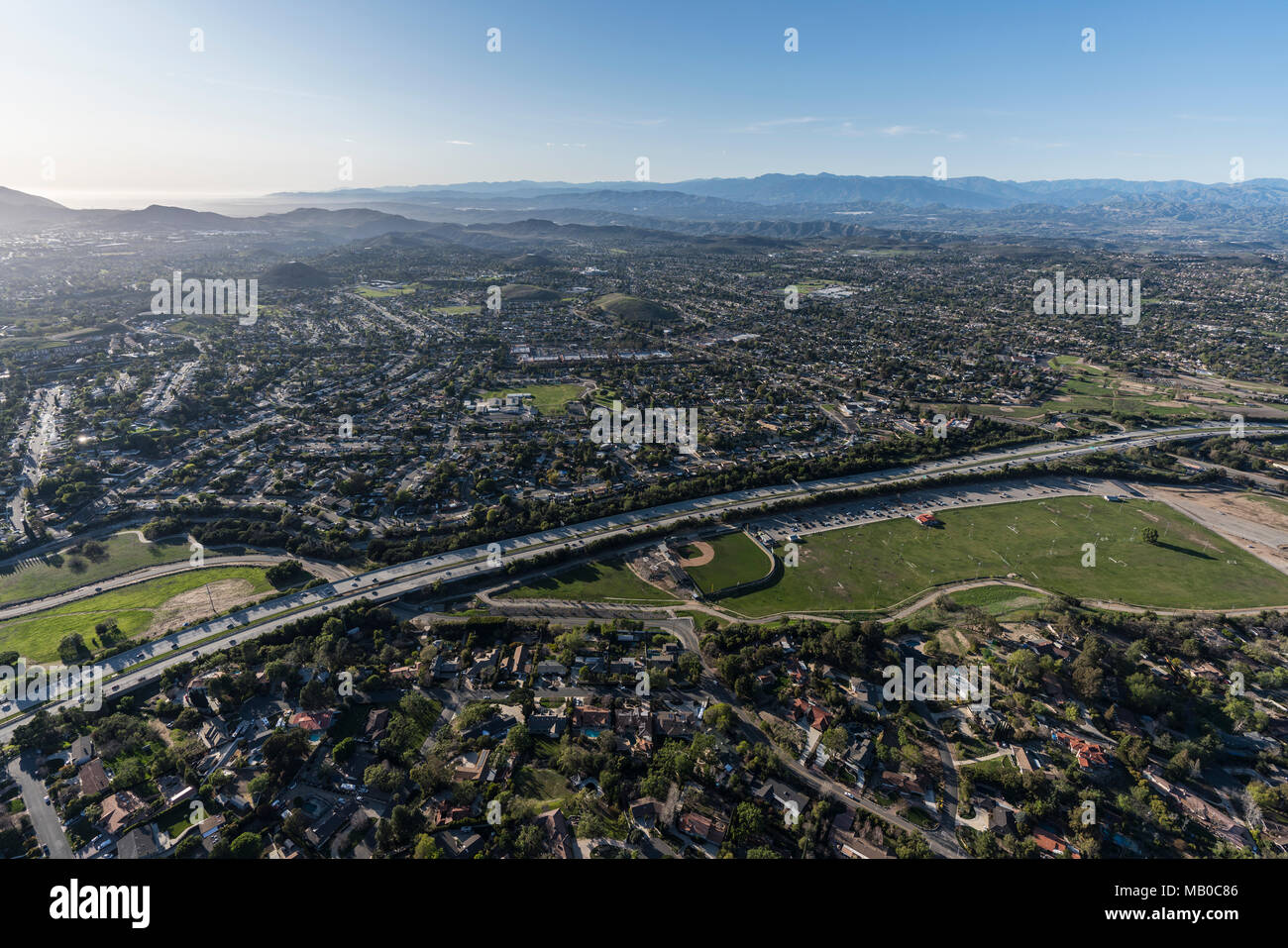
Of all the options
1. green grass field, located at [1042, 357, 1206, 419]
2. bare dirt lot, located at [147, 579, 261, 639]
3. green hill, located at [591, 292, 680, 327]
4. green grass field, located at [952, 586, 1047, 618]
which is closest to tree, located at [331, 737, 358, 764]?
bare dirt lot, located at [147, 579, 261, 639]

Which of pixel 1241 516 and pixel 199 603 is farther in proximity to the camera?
pixel 1241 516

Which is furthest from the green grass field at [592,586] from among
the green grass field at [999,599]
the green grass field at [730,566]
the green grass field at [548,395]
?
the green grass field at [548,395]

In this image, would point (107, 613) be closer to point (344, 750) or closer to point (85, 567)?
point (85, 567)

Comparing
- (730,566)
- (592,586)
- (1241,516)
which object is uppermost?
(1241,516)

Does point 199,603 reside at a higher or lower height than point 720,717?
higher

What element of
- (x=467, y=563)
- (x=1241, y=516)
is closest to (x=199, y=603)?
(x=467, y=563)

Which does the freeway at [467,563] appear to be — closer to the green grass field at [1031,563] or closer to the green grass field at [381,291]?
the green grass field at [1031,563]
